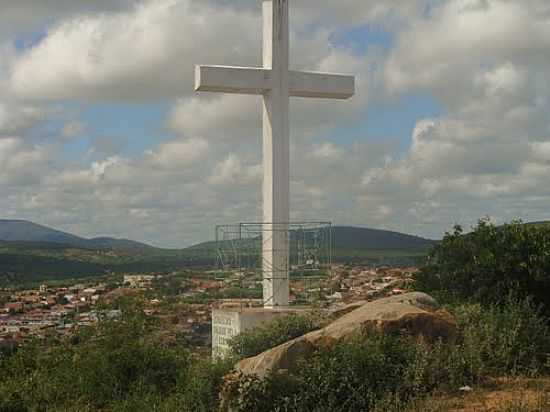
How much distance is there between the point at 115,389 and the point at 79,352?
4.10ft

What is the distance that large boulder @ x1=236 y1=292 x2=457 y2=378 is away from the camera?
9766 millimetres

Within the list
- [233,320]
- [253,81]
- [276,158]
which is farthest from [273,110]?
[233,320]

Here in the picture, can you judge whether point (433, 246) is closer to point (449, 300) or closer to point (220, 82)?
point (449, 300)

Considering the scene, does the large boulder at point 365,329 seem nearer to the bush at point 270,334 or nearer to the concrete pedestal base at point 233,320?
the bush at point 270,334

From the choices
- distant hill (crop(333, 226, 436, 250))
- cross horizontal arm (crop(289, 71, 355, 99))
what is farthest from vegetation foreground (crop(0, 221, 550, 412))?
distant hill (crop(333, 226, 436, 250))

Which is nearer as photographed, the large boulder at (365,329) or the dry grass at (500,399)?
the dry grass at (500,399)

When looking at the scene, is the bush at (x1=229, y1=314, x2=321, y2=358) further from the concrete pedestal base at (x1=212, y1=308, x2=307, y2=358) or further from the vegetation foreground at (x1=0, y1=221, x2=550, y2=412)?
the concrete pedestal base at (x1=212, y1=308, x2=307, y2=358)

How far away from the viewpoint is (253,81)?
45.9 ft

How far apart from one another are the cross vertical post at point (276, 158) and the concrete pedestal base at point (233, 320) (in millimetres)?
608

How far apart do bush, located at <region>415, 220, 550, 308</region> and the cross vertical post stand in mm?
2842

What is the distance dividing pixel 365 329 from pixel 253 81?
530 centimetres

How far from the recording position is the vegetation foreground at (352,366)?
929 cm

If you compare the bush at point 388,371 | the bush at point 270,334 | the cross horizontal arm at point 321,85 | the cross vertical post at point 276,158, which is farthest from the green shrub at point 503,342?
the cross horizontal arm at point 321,85

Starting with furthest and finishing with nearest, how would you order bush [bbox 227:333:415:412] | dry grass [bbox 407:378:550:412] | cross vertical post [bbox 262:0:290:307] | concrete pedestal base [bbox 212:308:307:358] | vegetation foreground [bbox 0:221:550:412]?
cross vertical post [bbox 262:0:290:307] → concrete pedestal base [bbox 212:308:307:358] → vegetation foreground [bbox 0:221:550:412] → bush [bbox 227:333:415:412] → dry grass [bbox 407:378:550:412]
